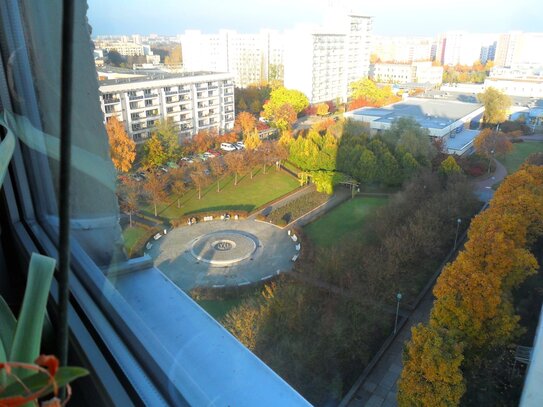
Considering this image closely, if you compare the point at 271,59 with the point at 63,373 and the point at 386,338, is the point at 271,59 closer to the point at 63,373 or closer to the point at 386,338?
the point at 386,338

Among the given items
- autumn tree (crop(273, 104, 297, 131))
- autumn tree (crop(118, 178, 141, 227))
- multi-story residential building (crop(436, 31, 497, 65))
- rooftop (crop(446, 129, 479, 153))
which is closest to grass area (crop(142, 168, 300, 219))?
autumn tree (crop(118, 178, 141, 227))

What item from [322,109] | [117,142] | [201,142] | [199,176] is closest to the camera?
[117,142]

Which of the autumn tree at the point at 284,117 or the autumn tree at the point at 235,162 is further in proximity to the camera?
the autumn tree at the point at 284,117

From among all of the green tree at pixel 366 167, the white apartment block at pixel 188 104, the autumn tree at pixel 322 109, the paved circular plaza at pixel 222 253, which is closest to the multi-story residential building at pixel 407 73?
the autumn tree at pixel 322 109

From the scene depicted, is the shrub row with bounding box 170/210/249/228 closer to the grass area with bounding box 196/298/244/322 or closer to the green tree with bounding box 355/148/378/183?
the grass area with bounding box 196/298/244/322

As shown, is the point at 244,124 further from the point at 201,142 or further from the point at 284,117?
the point at 201,142

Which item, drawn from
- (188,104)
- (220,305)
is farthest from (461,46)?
(220,305)

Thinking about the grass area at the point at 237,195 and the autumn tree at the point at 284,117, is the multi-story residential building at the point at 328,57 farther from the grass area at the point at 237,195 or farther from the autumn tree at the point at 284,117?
the grass area at the point at 237,195
